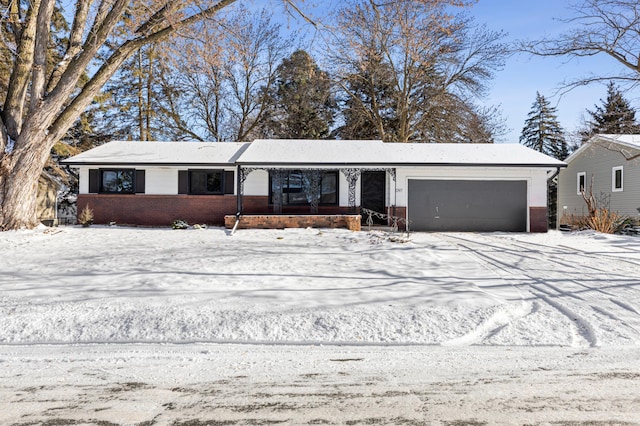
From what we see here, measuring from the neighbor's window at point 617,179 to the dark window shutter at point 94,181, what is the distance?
2471cm

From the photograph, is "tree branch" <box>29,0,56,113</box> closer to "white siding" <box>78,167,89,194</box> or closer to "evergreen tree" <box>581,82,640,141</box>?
"white siding" <box>78,167,89,194</box>

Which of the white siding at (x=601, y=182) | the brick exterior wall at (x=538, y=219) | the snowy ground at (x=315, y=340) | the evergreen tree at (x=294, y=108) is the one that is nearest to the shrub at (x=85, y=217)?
the snowy ground at (x=315, y=340)

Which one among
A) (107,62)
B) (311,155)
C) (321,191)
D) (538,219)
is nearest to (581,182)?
(538,219)

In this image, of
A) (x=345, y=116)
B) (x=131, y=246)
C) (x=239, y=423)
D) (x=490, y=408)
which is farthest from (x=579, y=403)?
(x=345, y=116)

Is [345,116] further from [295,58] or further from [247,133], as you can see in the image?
[247,133]

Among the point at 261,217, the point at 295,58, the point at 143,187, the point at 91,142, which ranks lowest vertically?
the point at 261,217

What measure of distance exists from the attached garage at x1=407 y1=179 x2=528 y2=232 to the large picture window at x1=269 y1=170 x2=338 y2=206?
10.7 feet

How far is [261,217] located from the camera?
14523 mm

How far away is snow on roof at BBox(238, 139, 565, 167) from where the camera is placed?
15086 mm

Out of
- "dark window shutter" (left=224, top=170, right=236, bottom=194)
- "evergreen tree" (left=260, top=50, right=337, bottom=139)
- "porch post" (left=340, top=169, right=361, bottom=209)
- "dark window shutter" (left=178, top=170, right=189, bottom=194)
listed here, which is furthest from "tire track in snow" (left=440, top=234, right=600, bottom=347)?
"evergreen tree" (left=260, top=50, right=337, bottom=139)

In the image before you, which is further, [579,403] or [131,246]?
[131,246]

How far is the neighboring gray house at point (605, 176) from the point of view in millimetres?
18531

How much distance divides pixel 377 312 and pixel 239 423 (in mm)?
2694

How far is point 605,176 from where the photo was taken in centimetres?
2062
